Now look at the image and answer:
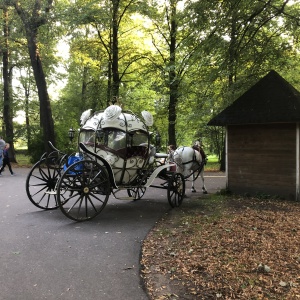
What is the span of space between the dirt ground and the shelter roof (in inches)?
126

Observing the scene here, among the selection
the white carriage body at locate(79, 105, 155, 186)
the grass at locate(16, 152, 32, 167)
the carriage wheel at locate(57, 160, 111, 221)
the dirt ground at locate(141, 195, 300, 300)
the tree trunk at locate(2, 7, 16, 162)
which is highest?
the tree trunk at locate(2, 7, 16, 162)

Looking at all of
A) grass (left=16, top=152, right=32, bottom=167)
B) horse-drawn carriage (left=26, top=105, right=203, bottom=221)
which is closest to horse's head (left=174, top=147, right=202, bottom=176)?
horse-drawn carriage (left=26, top=105, right=203, bottom=221)

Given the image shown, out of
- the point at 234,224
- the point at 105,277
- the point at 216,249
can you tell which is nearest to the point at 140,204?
the point at 234,224

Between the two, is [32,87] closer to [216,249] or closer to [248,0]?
[248,0]

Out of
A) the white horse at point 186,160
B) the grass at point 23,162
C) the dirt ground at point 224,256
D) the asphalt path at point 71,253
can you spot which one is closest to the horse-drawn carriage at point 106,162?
the asphalt path at point 71,253

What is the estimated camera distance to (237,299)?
3.90 metres

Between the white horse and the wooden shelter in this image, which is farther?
the white horse

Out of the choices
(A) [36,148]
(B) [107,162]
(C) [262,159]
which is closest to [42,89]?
(A) [36,148]

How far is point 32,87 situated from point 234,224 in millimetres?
34657

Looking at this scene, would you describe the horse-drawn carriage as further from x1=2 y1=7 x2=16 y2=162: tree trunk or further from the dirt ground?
x1=2 y1=7 x2=16 y2=162: tree trunk

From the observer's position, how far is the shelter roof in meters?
10.6

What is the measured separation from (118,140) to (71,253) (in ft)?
12.0

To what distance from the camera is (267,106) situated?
11078 mm

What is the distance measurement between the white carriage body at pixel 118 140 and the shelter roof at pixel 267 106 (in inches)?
156
